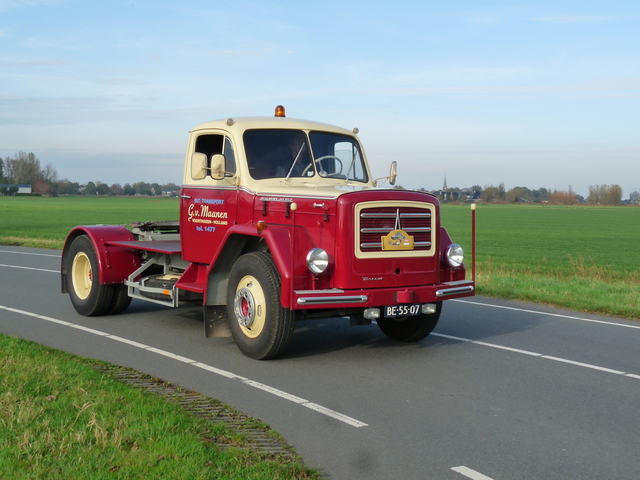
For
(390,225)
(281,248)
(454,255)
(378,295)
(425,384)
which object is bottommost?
(425,384)

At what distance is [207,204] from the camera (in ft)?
28.4

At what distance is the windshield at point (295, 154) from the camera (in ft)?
27.5

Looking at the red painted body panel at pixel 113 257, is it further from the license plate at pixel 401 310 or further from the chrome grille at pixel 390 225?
the license plate at pixel 401 310

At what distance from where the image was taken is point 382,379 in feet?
22.0

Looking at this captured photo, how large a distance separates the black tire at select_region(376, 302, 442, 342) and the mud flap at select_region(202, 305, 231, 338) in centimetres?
198

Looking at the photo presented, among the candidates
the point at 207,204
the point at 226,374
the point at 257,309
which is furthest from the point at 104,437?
the point at 207,204

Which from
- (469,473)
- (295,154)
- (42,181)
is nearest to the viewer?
(469,473)

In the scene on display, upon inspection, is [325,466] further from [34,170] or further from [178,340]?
[34,170]

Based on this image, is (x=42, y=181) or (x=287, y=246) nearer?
(x=287, y=246)

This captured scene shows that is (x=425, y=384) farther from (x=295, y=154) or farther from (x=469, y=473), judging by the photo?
(x=295, y=154)

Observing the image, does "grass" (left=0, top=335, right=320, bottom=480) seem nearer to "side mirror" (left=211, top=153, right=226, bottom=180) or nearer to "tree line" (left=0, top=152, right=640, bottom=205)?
"side mirror" (left=211, top=153, right=226, bottom=180)

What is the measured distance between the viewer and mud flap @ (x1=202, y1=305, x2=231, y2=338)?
8.02 m

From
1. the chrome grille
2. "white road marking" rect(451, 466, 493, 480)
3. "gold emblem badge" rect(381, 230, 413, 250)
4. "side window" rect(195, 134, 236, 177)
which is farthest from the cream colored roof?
"white road marking" rect(451, 466, 493, 480)

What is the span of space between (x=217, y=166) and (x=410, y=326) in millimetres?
2918
